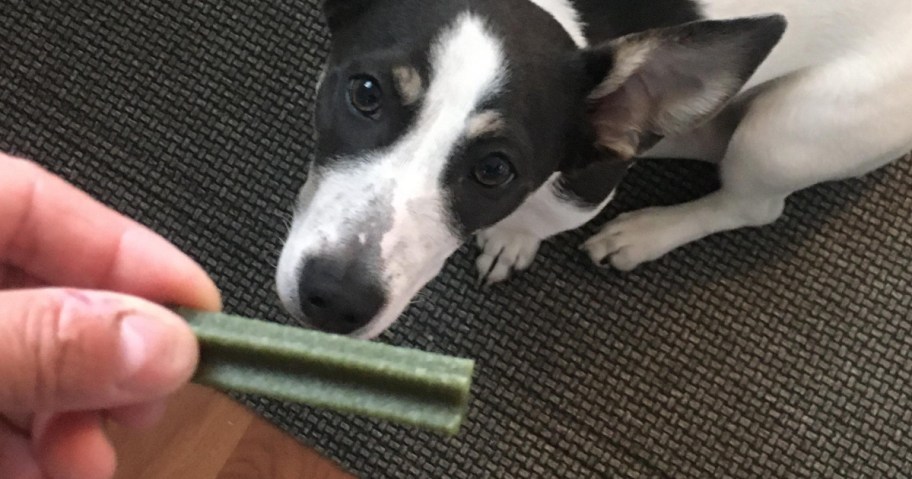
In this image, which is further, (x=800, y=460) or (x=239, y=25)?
(x=239, y=25)

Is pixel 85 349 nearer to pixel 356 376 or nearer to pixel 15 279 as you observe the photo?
pixel 356 376

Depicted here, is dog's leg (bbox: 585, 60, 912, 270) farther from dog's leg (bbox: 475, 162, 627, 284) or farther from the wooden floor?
the wooden floor

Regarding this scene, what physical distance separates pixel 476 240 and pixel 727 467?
793 mm

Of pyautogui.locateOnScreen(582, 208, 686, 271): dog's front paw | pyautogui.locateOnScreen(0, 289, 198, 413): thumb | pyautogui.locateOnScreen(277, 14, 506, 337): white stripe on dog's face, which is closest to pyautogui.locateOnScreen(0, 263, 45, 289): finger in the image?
pyautogui.locateOnScreen(0, 289, 198, 413): thumb

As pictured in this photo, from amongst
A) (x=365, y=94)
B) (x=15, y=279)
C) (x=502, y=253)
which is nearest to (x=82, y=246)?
(x=15, y=279)

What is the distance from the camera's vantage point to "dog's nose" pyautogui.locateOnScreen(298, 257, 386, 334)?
147 cm

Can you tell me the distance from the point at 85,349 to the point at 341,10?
2.92ft

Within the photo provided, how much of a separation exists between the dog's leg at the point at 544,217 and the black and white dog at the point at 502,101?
1 cm

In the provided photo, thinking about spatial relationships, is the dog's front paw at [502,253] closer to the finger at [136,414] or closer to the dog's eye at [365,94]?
the dog's eye at [365,94]

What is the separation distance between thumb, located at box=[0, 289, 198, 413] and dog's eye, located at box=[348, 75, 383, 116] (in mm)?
657

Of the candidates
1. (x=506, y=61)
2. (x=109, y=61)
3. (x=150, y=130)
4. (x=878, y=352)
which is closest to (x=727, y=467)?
(x=878, y=352)

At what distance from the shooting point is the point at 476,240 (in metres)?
2.22

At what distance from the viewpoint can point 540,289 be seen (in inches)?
88.1

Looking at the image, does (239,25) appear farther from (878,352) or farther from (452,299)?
(878,352)
